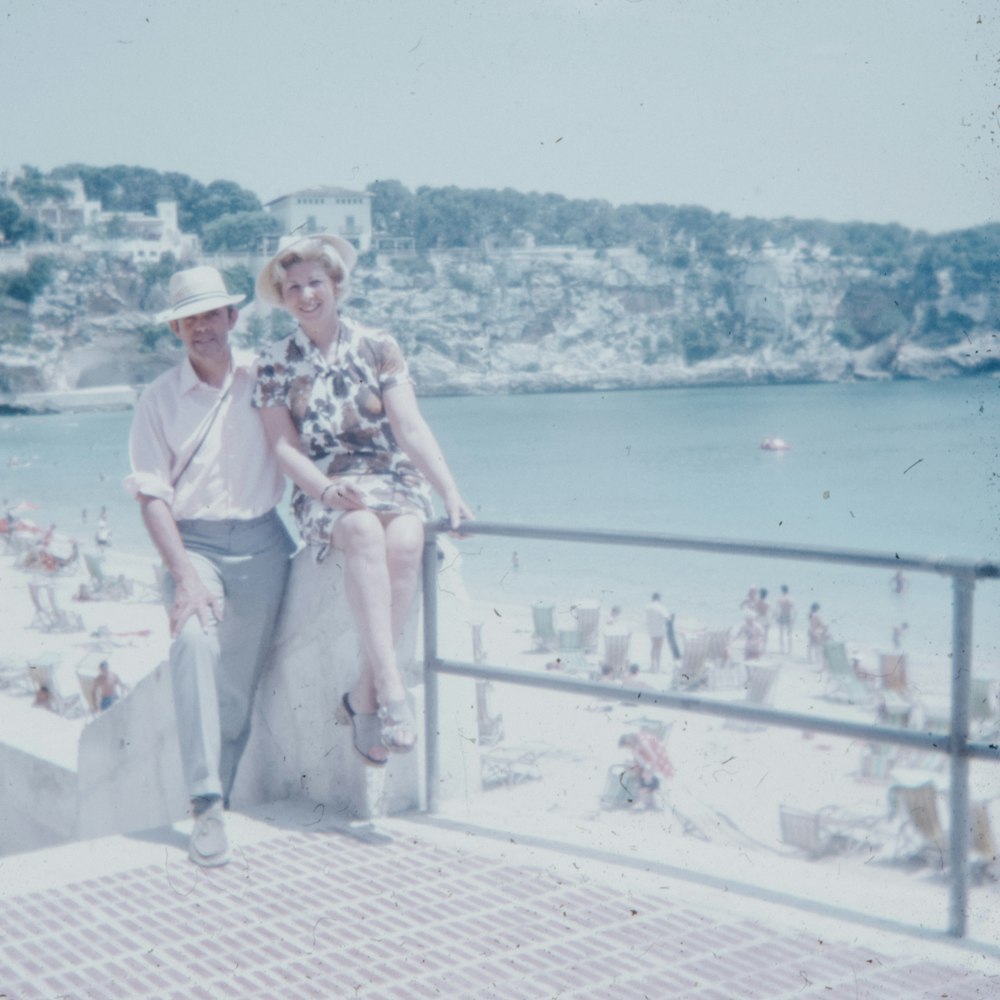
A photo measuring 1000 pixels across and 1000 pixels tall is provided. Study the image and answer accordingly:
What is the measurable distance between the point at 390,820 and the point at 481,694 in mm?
12213

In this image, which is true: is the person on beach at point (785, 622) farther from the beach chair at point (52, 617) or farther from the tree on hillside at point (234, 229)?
the tree on hillside at point (234, 229)

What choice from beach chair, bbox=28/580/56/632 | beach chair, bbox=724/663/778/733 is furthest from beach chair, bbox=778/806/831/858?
beach chair, bbox=28/580/56/632

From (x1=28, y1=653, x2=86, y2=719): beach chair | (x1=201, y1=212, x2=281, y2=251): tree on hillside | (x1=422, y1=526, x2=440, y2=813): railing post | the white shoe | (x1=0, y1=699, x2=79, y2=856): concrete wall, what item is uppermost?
(x1=201, y1=212, x2=281, y2=251): tree on hillside

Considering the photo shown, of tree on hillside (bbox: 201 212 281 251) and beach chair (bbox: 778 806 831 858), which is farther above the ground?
tree on hillside (bbox: 201 212 281 251)

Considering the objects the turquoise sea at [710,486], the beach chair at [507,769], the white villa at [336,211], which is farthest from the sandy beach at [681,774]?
the white villa at [336,211]

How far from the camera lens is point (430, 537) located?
12.2 feet

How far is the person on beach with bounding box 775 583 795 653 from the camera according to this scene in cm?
2389

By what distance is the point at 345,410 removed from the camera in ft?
12.1

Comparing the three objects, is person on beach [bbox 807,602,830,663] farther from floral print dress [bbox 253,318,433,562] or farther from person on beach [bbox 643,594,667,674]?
floral print dress [bbox 253,318,433,562]

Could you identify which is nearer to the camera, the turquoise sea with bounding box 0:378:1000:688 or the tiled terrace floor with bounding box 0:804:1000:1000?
the tiled terrace floor with bounding box 0:804:1000:1000

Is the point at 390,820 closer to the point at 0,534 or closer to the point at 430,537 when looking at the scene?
the point at 430,537

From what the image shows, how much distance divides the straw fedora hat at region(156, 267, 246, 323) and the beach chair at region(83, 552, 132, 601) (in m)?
25.9

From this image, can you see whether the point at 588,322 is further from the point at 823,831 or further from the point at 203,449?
the point at 203,449

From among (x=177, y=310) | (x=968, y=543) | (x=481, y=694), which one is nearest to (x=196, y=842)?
(x=177, y=310)
